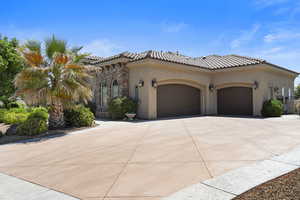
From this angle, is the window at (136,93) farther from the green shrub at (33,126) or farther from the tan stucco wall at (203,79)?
the green shrub at (33,126)

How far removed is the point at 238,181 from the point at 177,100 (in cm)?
1285

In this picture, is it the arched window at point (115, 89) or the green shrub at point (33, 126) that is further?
the arched window at point (115, 89)

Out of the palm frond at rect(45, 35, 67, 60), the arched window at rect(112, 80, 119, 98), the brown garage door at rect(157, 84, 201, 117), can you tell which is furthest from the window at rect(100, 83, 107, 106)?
the palm frond at rect(45, 35, 67, 60)

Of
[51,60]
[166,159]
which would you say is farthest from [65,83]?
[166,159]

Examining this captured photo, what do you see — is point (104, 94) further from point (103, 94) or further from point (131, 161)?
point (131, 161)

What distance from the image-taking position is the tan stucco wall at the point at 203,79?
13734mm

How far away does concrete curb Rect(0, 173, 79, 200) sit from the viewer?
324 centimetres

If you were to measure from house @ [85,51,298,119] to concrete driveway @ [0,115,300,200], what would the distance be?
23.0 feet

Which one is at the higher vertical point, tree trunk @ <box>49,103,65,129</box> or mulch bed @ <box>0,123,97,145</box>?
tree trunk @ <box>49,103,65,129</box>

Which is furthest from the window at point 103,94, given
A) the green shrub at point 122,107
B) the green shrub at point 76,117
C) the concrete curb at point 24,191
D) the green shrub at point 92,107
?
the concrete curb at point 24,191

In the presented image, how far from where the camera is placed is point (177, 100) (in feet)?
53.5

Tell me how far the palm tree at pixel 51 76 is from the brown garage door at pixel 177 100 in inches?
262

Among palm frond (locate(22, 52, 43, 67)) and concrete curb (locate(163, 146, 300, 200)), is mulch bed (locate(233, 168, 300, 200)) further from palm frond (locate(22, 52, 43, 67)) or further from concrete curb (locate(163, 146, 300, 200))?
palm frond (locate(22, 52, 43, 67))

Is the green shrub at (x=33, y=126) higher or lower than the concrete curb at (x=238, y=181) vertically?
higher
